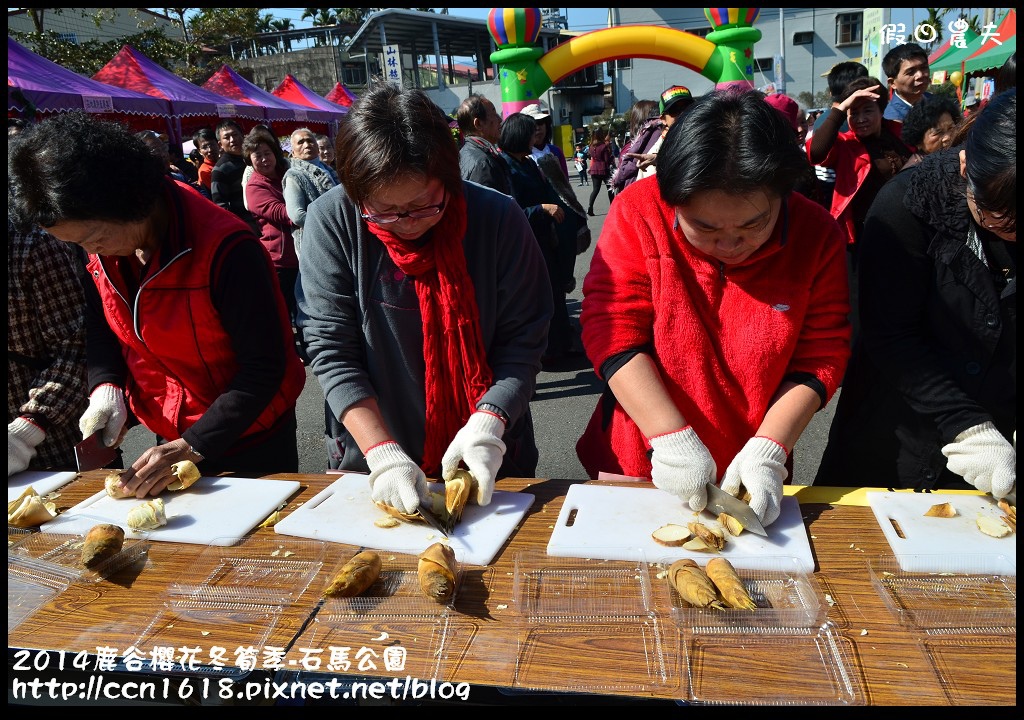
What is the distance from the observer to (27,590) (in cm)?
141

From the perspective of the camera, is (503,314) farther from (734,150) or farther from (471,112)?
(471,112)

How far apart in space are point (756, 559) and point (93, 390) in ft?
6.22

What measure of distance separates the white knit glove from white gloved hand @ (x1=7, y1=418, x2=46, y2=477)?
1.13m

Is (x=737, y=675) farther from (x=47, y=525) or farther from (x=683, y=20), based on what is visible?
(x=683, y=20)

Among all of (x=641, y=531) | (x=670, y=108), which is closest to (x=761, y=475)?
(x=641, y=531)

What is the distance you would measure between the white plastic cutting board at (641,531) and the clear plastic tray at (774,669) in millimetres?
213

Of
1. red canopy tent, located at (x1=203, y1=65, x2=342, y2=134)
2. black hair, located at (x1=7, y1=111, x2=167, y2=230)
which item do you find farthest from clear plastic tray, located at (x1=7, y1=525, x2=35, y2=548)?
red canopy tent, located at (x1=203, y1=65, x2=342, y2=134)

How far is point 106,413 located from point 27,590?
0.69 meters

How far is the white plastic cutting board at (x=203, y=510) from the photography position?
161cm

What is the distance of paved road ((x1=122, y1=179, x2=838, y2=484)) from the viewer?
3732 mm

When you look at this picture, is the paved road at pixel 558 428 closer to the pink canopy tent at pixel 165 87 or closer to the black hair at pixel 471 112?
the black hair at pixel 471 112

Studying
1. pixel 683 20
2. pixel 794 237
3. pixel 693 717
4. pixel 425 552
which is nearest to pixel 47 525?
pixel 425 552

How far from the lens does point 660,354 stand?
1677 mm

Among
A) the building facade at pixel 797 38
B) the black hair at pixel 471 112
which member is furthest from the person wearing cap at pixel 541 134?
the building facade at pixel 797 38
